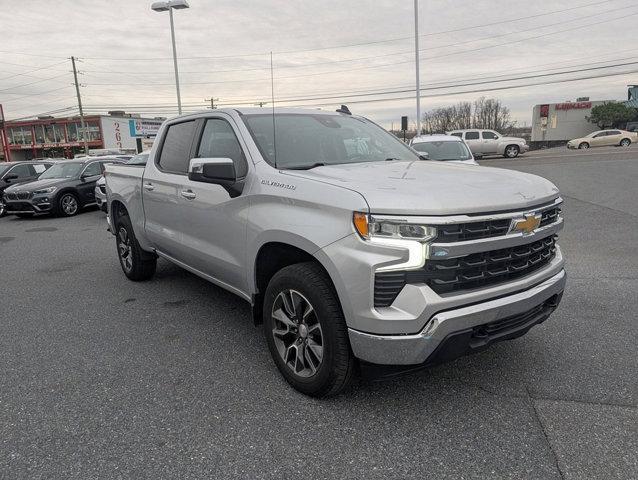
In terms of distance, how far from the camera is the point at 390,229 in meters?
2.56

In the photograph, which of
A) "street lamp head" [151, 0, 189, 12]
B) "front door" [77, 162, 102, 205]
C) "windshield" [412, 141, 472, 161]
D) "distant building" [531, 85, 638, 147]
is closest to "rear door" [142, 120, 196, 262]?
"windshield" [412, 141, 472, 161]

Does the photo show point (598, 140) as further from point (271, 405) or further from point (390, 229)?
point (271, 405)

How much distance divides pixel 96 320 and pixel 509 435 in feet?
12.6

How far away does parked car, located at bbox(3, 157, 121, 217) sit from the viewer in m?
13.4

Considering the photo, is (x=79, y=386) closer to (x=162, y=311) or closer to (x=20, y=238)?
(x=162, y=311)

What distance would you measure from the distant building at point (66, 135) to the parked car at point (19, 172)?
53824mm

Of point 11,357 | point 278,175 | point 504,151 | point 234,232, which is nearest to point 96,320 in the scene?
point 11,357

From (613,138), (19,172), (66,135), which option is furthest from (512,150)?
(66,135)

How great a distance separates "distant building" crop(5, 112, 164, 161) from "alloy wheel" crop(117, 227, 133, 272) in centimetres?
6635

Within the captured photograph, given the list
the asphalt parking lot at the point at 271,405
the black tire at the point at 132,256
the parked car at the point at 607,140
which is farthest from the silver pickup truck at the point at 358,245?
the parked car at the point at 607,140

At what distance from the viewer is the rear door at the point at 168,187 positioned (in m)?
4.53

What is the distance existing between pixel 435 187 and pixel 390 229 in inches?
17.3

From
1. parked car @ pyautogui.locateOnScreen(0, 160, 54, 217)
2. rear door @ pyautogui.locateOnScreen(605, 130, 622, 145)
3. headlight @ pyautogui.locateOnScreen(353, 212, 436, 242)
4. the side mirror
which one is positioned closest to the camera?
headlight @ pyautogui.locateOnScreen(353, 212, 436, 242)

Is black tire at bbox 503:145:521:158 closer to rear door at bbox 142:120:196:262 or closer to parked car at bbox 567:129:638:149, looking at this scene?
parked car at bbox 567:129:638:149
